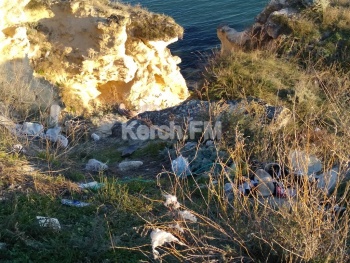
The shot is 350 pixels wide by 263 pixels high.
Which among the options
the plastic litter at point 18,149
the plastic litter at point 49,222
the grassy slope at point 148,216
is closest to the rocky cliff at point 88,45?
Answer: the grassy slope at point 148,216

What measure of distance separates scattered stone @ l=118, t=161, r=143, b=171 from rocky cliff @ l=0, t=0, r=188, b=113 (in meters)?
3.78

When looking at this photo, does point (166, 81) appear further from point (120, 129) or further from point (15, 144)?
point (15, 144)

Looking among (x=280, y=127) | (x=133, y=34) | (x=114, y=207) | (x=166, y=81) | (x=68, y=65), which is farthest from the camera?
(x=166, y=81)

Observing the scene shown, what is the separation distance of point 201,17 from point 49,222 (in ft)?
62.8

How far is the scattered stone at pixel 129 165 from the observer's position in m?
6.41

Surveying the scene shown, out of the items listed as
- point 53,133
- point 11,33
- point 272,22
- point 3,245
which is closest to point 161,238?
point 3,245

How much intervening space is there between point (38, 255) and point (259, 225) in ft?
5.29

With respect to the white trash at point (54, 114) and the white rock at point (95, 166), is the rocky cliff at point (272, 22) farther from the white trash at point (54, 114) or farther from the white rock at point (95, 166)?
the white rock at point (95, 166)

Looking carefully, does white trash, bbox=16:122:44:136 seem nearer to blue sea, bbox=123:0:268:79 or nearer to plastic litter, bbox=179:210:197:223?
plastic litter, bbox=179:210:197:223

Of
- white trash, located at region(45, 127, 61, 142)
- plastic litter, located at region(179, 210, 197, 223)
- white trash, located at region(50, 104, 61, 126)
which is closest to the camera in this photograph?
plastic litter, located at region(179, 210, 197, 223)

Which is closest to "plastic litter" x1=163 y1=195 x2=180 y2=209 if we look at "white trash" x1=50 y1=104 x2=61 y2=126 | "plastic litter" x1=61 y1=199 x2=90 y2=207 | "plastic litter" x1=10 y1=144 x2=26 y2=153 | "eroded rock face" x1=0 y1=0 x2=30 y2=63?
"plastic litter" x1=61 y1=199 x2=90 y2=207

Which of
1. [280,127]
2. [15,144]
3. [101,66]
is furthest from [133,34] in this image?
[15,144]

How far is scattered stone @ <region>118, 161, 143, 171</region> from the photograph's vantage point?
641cm

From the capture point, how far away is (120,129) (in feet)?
27.5
